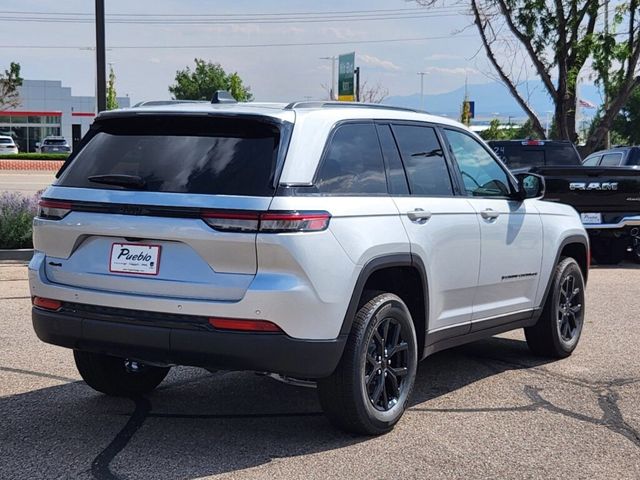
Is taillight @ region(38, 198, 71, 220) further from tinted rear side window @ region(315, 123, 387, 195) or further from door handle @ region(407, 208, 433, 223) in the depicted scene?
door handle @ region(407, 208, 433, 223)

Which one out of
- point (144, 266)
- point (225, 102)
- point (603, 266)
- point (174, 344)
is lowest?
point (603, 266)

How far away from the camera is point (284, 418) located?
550 centimetres

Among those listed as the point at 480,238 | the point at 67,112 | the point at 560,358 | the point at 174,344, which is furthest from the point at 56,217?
the point at 67,112

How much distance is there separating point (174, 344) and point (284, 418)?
1.19m

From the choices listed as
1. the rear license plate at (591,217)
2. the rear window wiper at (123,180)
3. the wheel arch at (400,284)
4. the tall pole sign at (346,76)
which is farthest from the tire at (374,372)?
the tall pole sign at (346,76)

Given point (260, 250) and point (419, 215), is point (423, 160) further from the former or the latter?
point (260, 250)

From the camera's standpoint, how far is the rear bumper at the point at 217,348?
453 cm

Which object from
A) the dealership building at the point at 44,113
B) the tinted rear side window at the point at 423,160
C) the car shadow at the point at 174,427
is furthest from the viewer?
the dealership building at the point at 44,113

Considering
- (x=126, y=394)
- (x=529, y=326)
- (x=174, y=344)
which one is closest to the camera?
(x=174, y=344)

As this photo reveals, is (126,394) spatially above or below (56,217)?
below

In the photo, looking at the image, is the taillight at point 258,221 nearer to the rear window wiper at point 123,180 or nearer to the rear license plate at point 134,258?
the rear license plate at point 134,258

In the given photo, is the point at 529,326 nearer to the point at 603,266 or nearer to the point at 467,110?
the point at 603,266

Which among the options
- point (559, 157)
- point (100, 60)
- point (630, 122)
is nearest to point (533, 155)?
point (559, 157)

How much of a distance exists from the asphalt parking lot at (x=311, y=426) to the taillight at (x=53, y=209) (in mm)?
1262
